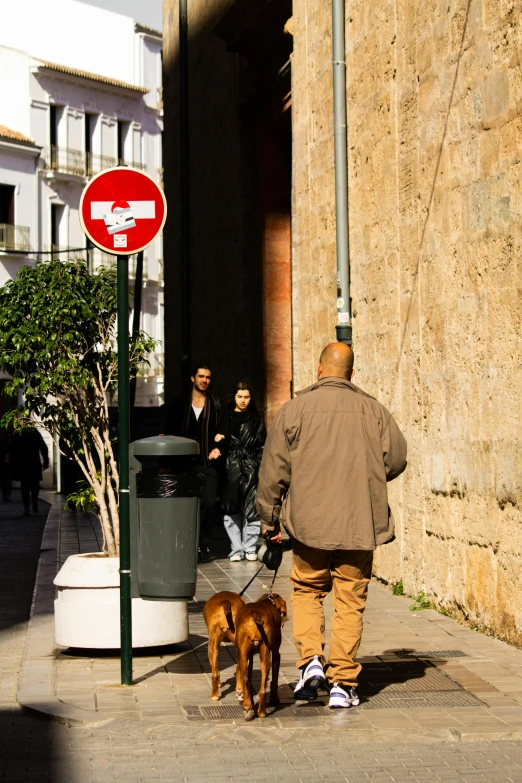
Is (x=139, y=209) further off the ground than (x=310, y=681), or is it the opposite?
(x=139, y=209)

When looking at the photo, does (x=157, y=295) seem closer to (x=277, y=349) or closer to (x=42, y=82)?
(x=42, y=82)

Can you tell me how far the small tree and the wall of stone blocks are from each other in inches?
83.4

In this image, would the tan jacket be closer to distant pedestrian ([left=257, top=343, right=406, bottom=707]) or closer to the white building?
distant pedestrian ([left=257, top=343, right=406, bottom=707])

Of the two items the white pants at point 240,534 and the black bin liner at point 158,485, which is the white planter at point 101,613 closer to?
the black bin liner at point 158,485

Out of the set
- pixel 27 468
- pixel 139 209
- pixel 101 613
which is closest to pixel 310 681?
pixel 101 613

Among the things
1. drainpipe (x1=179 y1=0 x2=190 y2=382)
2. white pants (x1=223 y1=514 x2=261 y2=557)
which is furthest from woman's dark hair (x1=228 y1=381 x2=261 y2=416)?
drainpipe (x1=179 y1=0 x2=190 y2=382)

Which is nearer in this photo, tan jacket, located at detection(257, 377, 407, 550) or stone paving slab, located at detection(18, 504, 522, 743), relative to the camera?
stone paving slab, located at detection(18, 504, 522, 743)

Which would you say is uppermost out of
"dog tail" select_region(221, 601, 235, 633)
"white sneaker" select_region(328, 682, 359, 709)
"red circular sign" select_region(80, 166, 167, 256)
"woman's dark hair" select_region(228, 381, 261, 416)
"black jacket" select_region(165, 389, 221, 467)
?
"red circular sign" select_region(80, 166, 167, 256)

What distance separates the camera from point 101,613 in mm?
7953

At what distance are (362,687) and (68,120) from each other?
155 feet

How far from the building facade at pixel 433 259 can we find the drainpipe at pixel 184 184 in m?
6.26

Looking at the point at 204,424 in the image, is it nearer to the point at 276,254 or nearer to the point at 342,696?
the point at 276,254

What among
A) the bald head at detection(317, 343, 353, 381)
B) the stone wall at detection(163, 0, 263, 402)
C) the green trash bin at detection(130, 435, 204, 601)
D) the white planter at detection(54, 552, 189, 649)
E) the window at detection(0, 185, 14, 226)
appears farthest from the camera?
the window at detection(0, 185, 14, 226)

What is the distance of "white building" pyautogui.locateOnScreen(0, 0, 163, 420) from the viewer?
48.8m
